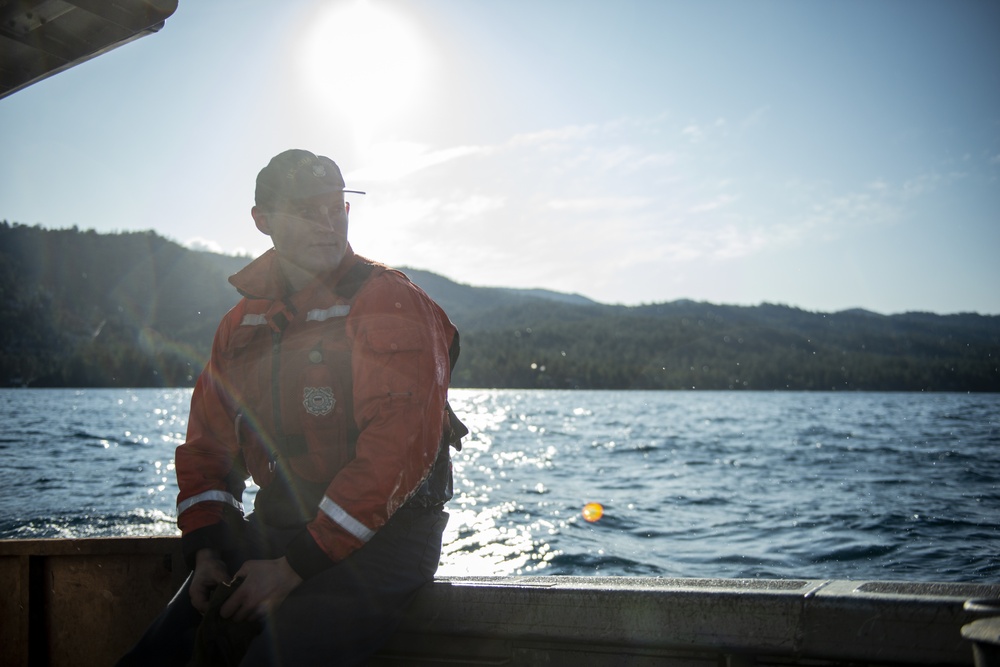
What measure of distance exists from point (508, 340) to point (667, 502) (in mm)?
119504

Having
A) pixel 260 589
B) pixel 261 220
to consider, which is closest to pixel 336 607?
pixel 260 589

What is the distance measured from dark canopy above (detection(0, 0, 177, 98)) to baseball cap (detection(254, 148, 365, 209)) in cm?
58

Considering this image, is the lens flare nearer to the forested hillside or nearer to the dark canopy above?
the dark canopy above

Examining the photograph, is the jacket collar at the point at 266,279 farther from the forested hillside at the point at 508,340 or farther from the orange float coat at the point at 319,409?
the forested hillside at the point at 508,340

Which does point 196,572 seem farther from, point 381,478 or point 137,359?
point 137,359

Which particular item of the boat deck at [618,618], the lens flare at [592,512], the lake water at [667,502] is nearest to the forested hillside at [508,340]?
the lake water at [667,502]

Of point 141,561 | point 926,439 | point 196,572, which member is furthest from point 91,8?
point 926,439

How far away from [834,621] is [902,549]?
788 cm

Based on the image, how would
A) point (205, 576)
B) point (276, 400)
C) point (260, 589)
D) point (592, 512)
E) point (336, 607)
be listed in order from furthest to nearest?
point (592, 512)
point (276, 400)
point (205, 576)
point (336, 607)
point (260, 589)

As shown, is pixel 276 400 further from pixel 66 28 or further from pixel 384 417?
pixel 66 28

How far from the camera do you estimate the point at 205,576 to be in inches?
102

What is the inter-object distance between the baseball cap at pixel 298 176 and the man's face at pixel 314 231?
0.09 ft

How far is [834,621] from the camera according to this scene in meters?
2.18

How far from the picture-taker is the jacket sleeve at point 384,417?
7.48 ft
